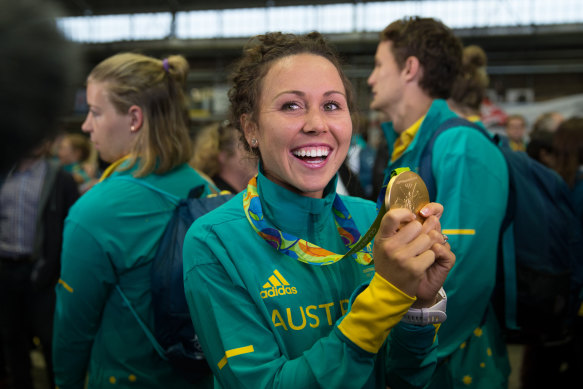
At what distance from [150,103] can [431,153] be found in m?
1.27

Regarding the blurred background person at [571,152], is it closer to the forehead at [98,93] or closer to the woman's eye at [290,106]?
the woman's eye at [290,106]

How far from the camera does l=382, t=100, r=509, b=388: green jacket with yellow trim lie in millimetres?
1854

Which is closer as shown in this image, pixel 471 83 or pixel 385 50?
pixel 385 50

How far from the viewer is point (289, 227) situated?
1398 millimetres

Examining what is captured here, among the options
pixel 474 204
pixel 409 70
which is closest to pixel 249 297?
pixel 474 204

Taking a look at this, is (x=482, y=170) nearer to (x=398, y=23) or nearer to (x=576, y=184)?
(x=398, y=23)

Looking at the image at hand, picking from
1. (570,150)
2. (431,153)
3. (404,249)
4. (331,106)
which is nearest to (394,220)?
(404,249)

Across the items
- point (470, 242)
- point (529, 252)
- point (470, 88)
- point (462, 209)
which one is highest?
point (470, 88)

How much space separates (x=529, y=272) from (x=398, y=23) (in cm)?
131

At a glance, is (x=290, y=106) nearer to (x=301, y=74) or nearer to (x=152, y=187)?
(x=301, y=74)

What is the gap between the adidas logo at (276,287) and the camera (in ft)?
4.23

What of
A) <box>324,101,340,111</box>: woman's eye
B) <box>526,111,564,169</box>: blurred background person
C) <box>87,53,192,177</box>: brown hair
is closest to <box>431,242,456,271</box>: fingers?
<box>324,101,340,111</box>: woman's eye

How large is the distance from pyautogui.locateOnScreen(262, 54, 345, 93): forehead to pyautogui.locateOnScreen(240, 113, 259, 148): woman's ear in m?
0.12

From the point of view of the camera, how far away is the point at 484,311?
197cm
